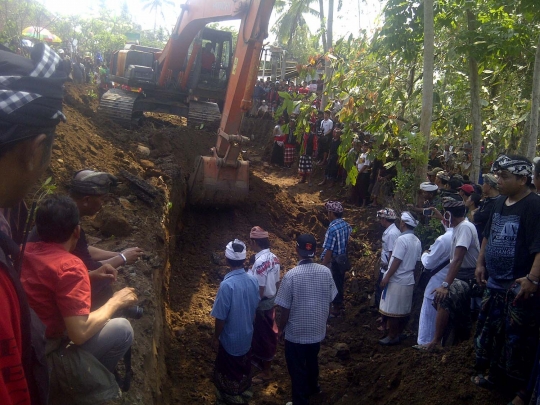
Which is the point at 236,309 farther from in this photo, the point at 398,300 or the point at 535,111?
the point at 535,111

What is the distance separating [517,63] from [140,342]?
8.52 metres

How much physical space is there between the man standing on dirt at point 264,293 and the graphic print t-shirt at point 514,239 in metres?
2.32

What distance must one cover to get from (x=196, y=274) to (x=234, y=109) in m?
2.75

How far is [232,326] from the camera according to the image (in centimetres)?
505

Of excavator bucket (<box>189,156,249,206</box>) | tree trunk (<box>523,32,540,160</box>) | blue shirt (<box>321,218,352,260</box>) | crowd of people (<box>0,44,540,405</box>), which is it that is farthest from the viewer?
excavator bucket (<box>189,156,249,206</box>)

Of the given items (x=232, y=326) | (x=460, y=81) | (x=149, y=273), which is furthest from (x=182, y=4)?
(x=232, y=326)

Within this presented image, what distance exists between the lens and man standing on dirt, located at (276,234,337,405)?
207 inches

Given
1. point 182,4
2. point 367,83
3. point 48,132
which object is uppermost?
point 182,4

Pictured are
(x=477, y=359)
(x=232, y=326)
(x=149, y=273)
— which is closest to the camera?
(x=477, y=359)

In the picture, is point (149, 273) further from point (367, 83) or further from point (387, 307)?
point (367, 83)

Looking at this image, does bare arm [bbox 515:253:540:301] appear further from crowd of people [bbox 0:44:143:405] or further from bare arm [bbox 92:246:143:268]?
bare arm [bbox 92:246:143:268]

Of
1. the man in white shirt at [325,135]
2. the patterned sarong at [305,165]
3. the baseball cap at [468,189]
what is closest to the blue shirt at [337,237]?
the baseball cap at [468,189]

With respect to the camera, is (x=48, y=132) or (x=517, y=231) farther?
(x=517, y=231)

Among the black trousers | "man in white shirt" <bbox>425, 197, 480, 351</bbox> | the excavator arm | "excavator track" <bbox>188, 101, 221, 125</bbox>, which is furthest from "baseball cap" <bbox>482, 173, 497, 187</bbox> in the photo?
"excavator track" <bbox>188, 101, 221, 125</bbox>
